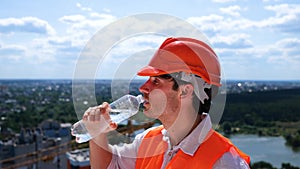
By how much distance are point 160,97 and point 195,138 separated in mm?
134

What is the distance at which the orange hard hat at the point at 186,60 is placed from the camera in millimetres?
1000

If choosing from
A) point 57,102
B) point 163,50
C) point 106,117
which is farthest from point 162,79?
point 57,102

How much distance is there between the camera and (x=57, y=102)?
38.9m

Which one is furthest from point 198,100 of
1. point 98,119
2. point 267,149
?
point 267,149

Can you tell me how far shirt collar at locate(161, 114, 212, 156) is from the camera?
1051 millimetres

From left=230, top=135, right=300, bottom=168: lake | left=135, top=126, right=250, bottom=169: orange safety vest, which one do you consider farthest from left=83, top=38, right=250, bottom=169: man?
left=230, top=135, right=300, bottom=168: lake

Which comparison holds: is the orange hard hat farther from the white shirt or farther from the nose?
the white shirt

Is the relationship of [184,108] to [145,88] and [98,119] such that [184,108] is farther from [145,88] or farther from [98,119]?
[98,119]

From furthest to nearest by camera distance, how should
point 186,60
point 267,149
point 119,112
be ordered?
1. point 267,149
2. point 119,112
3. point 186,60

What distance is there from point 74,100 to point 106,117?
3.9 inches

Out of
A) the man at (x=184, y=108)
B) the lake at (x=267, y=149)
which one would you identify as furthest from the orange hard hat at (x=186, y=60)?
the lake at (x=267, y=149)

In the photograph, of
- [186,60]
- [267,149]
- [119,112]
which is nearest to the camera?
[186,60]

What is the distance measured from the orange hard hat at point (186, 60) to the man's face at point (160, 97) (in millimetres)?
29

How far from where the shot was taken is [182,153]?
1.06 meters
